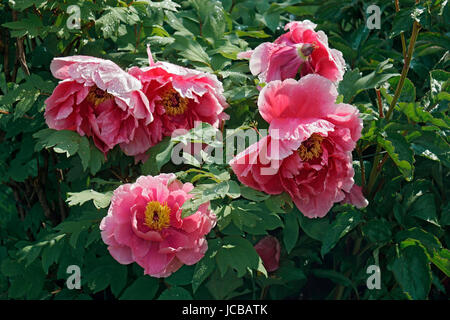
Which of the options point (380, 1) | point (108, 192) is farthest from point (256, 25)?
point (108, 192)

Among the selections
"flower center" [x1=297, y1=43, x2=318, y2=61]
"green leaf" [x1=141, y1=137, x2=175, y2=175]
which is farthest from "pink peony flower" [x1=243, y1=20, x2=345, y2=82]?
"green leaf" [x1=141, y1=137, x2=175, y2=175]

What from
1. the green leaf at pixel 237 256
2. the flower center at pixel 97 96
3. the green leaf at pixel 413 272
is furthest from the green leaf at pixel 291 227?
the flower center at pixel 97 96

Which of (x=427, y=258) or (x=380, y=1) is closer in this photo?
(x=427, y=258)

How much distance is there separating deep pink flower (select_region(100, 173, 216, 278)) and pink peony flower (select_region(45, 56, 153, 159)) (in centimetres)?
11

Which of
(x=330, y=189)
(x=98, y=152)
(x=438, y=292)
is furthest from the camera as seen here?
(x=438, y=292)

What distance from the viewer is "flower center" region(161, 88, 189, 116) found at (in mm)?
1268

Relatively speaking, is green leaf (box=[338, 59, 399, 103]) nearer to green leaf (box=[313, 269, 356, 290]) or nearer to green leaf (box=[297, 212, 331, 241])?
green leaf (box=[297, 212, 331, 241])

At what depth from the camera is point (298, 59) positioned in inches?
49.0

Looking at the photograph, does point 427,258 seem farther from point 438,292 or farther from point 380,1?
point 380,1

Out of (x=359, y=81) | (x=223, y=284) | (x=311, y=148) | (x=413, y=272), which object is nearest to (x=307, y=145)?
(x=311, y=148)

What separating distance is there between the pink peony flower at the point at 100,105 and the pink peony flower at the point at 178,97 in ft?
0.11

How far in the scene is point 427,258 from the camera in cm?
123

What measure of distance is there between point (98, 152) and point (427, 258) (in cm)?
70

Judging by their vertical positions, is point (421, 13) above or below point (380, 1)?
above
